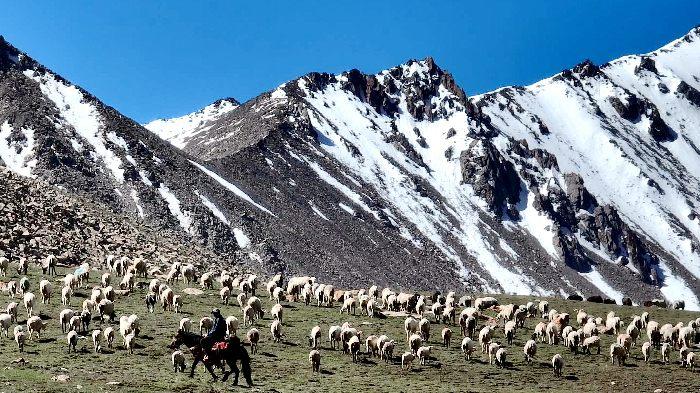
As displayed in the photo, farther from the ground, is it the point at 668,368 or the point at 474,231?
the point at 474,231

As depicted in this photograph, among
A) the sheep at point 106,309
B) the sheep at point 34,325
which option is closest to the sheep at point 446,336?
the sheep at point 106,309

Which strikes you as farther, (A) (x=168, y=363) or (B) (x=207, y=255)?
(B) (x=207, y=255)

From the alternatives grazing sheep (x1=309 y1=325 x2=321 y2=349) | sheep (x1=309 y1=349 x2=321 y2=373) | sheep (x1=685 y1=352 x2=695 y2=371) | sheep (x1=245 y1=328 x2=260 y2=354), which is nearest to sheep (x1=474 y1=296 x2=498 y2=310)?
sheep (x1=685 y1=352 x2=695 y2=371)

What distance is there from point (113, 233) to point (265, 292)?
3398 cm

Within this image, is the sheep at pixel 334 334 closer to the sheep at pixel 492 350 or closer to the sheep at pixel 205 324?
the sheep at pixel 205 324

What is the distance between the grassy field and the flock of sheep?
1.94ft

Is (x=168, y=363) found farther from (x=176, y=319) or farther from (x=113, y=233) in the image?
(x=113, y=233)

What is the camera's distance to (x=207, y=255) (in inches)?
3792

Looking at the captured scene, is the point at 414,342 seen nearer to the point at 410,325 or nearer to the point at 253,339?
the point at 410,325

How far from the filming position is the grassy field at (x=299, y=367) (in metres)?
27.8

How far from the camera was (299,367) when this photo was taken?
1318 inches

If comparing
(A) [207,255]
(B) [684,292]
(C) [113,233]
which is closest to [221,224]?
(A) [207,255]

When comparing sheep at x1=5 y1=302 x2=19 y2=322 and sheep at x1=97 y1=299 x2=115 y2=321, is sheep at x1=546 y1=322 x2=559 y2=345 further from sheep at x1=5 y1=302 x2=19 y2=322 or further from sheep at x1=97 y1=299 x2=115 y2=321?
sheep at x1=5 y1=302 x2=19 y2=322

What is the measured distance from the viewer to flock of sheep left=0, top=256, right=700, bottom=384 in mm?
36000
